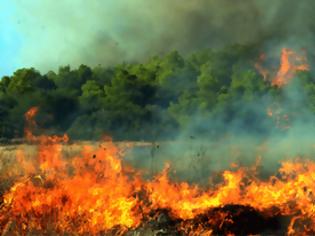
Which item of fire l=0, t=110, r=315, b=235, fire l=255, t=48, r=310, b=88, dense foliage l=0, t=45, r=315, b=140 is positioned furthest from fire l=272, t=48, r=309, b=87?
fire l=0, t=110, r=315, b=235

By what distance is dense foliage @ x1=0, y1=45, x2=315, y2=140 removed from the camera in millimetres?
32031

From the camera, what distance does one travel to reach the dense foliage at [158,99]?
3203 centimetres

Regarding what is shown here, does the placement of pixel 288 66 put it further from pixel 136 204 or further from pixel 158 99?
pixel 136 204

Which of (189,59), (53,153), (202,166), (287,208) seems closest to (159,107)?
(189,59)

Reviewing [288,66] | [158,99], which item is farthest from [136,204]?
[158,99]

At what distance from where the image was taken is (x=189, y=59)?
41156 millimetres

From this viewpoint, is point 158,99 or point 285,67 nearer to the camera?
point 285,67

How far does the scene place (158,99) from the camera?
38000 mm

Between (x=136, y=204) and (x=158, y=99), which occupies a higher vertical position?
(x=158, y=99)

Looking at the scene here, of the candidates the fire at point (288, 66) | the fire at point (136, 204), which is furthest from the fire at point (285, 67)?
the fire at point (136, 204)

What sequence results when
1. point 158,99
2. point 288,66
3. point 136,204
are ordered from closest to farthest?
1. point 136,204
2. point 288,66
3. point 158,99

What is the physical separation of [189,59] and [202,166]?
19370mm

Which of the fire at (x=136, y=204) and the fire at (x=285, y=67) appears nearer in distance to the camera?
the fire at (x=136, y=204)

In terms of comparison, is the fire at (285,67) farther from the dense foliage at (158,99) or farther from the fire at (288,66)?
the dense foliage at (158,99)
